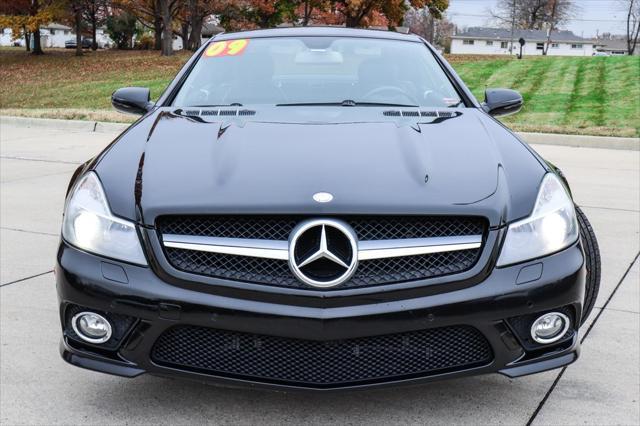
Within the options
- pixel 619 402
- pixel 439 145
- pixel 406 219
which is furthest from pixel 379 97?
pixel 619 402

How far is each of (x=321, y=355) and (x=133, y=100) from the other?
6.93 ft

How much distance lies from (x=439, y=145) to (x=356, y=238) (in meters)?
0.72

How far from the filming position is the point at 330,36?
178 inches

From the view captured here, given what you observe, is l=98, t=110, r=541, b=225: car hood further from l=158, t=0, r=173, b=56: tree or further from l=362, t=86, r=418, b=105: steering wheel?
l=158, t=0, r=173, b=56: tree

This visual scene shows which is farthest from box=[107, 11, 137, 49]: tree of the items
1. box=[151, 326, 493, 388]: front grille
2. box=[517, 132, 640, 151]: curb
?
box=[151, 326, 493, 388]: front grille

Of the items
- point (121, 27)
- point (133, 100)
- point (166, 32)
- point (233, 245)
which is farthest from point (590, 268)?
point (121, 27)

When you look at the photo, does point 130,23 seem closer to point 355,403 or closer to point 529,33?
point 529,33

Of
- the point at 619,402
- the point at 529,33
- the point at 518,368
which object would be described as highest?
the point at 518,368

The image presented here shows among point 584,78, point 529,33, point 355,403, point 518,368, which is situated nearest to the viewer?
point 518,368

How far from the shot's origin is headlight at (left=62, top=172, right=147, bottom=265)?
2592mm

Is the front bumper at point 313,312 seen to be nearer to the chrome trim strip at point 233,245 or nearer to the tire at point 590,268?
the chrome trim strip at point 233,245

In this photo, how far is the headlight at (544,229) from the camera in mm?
→ 2594

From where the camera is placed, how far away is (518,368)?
2.66 m

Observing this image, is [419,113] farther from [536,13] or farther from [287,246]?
[536,13]
